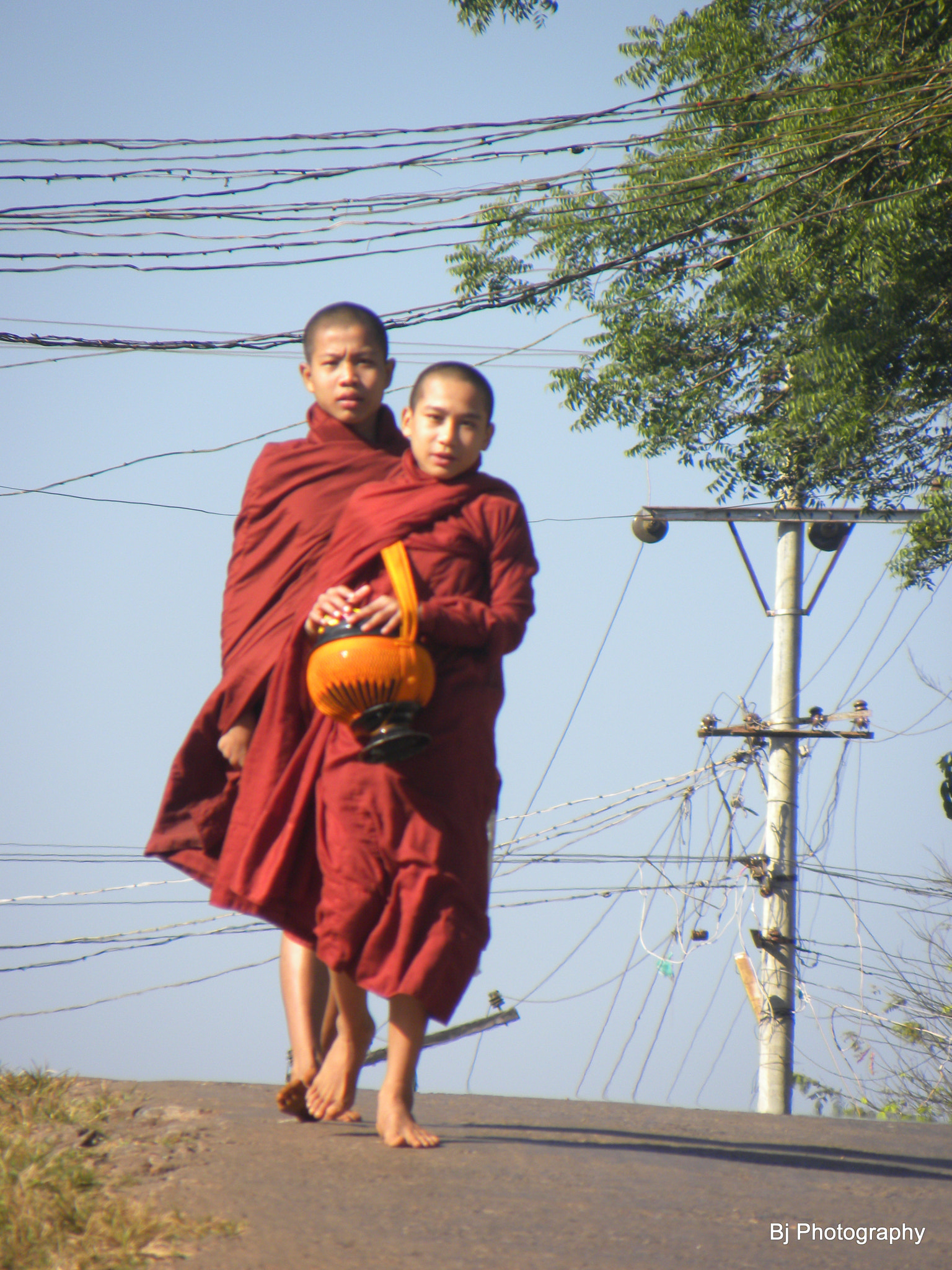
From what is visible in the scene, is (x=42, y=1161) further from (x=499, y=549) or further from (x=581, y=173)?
(x=581, y=173)

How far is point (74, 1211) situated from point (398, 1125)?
85 centimetres

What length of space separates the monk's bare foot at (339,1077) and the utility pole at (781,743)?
319 inches

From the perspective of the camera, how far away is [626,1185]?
277 centimetres

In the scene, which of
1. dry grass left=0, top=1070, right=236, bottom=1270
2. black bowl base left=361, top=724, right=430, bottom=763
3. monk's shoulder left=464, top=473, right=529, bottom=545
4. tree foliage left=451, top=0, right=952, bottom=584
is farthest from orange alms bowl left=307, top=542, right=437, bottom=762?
tree foliage left=451, top=0, right=952, bottom=584

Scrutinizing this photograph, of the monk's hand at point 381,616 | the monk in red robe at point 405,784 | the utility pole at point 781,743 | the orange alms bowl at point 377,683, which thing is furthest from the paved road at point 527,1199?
the utility pole at point 781,743

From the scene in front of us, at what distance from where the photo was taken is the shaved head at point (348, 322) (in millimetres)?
3418

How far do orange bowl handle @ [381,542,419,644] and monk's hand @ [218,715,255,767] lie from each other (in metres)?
0.61

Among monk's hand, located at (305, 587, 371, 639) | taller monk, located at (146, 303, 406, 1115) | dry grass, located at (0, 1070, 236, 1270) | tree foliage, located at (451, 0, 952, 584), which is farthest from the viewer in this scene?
tree foliage, located at (451, 0, 952, 584)

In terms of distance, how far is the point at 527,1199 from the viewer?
2.55 m

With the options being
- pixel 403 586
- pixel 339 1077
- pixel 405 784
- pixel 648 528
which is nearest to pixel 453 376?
pixel 403 586

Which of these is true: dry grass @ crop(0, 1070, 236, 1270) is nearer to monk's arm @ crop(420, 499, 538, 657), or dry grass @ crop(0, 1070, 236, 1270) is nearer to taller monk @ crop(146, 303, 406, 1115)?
taller monk @ crop(146, 303, 406, 1115)

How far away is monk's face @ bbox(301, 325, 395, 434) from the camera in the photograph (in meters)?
3.42

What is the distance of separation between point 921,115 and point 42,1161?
17.3ft

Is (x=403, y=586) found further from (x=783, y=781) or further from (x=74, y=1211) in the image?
(x=783, y=781)
